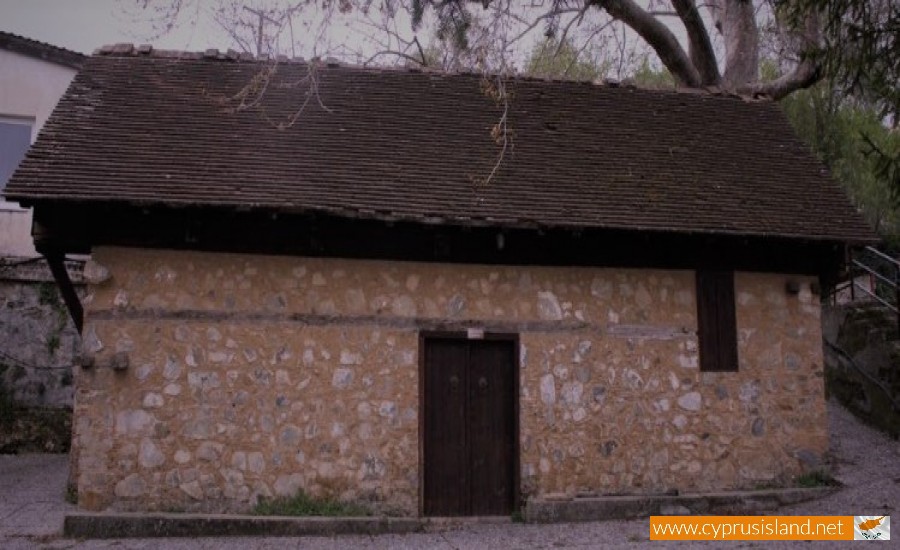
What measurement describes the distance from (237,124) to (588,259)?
4.62 metres

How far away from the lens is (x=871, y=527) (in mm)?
7340

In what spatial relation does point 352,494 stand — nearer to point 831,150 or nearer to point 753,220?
point 753,220

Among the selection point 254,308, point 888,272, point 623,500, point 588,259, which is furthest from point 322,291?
point 888,272

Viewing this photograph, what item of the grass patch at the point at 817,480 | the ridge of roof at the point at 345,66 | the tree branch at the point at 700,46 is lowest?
the grass patch at the point at 817,480

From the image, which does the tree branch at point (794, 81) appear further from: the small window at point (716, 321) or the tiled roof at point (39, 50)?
the tiled roof at point (39, 50)

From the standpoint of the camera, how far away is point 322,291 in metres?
8.40

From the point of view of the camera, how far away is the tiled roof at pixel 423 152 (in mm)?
8297

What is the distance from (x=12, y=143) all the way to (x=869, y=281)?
15247 mm

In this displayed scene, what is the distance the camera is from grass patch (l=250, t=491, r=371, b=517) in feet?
25.8

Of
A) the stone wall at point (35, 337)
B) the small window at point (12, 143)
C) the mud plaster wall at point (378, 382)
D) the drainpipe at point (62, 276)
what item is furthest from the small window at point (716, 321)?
the small window at point (12, 143)

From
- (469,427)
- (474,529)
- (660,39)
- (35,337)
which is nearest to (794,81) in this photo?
(660,39)

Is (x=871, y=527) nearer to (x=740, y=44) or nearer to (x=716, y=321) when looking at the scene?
(x=716, y=321)

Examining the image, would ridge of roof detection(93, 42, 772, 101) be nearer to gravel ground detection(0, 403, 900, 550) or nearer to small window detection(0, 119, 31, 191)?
small window detection(0, 119, 31, 191)

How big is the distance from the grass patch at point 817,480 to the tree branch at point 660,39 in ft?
26.5
